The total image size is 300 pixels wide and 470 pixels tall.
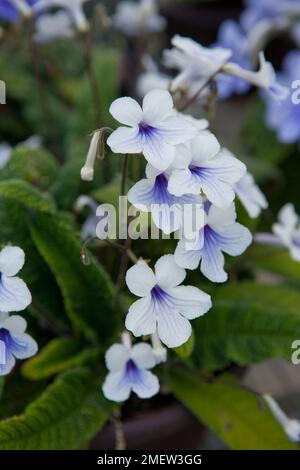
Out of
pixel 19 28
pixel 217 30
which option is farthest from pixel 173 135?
pixel 217 30

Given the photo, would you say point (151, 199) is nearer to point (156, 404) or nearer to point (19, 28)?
point (156, 404)

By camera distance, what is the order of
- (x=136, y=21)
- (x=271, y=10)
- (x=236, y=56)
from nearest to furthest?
(x=236, y=56) < (x=136, y=21) < (x=271, y=10)

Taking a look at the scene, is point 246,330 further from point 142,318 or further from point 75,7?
point 75,7

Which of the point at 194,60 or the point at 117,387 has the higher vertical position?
the point at 194,60

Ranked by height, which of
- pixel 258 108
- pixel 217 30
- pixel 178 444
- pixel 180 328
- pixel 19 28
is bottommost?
pixel 178 444

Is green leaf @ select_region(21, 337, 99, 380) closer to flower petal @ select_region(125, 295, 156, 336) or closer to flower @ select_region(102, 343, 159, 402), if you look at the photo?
flower @ select_region(102, 343, 159, 402)

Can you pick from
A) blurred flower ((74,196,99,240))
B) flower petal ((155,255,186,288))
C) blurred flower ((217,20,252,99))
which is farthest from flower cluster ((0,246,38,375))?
blurred flower ((217,20,252,99))

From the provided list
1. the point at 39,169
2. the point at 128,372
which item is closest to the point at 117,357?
the point at 128,372

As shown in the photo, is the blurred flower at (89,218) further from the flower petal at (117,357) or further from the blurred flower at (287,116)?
the blurred flower at (287,116)
